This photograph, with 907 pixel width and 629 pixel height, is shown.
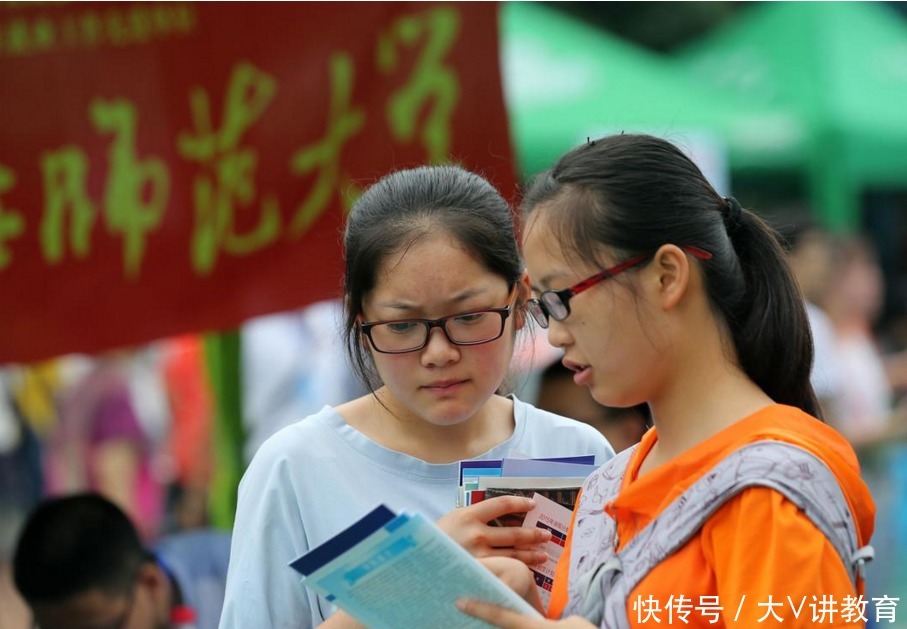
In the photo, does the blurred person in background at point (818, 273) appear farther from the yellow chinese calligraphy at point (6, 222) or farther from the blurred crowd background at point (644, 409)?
the yellow chinese calligraphy at point (6, 222)

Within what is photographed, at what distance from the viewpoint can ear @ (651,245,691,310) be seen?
1536mm

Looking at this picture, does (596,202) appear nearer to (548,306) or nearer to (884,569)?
(548,306)

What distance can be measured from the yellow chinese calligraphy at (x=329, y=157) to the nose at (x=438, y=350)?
1.45 metres

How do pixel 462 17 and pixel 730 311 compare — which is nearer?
pixel 730 311

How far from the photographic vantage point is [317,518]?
1954 mm

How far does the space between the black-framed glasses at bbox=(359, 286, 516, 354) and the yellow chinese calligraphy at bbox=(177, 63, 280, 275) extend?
1388 mm

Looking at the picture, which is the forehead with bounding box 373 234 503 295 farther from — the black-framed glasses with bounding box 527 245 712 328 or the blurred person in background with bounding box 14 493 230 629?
the blurred person in background with bounding box 14 493 230 629

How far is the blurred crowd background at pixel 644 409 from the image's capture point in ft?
15.2

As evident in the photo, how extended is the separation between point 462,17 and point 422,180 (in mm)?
1428

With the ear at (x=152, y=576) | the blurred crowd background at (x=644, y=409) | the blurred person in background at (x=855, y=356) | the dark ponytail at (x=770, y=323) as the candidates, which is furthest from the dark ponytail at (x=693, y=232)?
the blurred person in background at (x=855, y=356)

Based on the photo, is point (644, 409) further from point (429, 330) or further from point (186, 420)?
point (186, 420)

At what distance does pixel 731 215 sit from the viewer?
167 centimetres

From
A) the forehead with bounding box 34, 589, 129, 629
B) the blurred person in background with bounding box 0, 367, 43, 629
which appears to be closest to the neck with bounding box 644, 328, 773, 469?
the forehead with bounding box 34, 589, 129, 629

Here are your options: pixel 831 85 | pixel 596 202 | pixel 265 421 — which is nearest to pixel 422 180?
pixel 596 202
